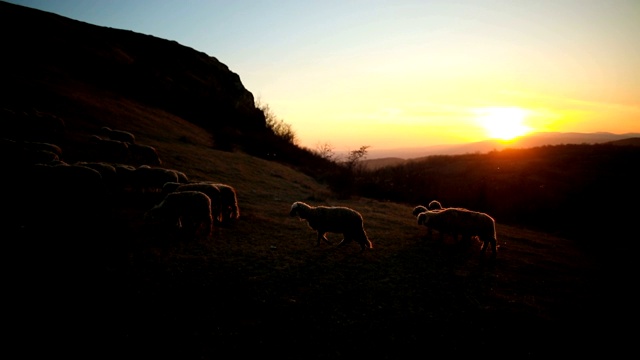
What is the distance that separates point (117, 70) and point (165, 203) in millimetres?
34040

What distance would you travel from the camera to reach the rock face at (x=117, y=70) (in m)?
25.7

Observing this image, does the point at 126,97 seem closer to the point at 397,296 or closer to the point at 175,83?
the point at 175,83

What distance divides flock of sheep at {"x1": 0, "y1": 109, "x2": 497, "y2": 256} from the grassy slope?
2.04 feet

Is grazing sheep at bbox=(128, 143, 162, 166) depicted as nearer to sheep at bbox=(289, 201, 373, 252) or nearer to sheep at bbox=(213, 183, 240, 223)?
sheep at bbox=(213, 183, 240, 223)

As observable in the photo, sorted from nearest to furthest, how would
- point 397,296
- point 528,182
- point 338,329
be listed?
point 338,329
point 397,296
point 528,182

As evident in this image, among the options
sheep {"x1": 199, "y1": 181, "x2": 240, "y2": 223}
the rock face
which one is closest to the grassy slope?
sheep {"x1": 199, "y1": 181, "x2": 240, "y2": 223}

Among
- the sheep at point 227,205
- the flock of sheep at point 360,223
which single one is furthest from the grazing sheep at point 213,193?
the flock of sheep at point 360,223

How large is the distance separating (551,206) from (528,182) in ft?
18.0

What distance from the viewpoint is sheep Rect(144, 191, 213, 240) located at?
8234 mm

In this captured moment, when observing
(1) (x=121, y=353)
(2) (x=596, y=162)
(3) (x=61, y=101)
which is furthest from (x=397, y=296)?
(2) (x=596, y=162)

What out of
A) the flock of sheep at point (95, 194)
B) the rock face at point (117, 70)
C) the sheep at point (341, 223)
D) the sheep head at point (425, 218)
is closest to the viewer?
the flock of sheep at point (95, 194)

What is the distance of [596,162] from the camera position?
1080 inches

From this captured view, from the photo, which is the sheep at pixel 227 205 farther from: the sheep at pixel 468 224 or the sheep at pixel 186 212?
the sheep at pixel 468 224

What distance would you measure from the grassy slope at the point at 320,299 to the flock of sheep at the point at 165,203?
62 centimetres
